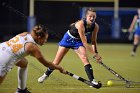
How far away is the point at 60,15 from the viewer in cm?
3003

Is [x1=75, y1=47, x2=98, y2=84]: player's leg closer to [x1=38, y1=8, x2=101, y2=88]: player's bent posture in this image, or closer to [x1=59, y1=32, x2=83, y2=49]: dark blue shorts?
[x1=38, y1=8, x2=101, y2=88]: player's bent posture

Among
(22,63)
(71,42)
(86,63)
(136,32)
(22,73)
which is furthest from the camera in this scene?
(136,32)

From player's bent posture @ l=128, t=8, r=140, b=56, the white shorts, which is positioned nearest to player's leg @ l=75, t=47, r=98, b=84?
the white shorts

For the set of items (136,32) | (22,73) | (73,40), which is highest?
(73,40)

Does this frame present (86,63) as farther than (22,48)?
Yes

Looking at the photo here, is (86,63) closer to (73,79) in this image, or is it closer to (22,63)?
(73,79)

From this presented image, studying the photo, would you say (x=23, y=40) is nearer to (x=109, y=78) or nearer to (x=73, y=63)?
(x=109, y=78)

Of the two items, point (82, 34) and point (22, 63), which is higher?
point (82, 34)

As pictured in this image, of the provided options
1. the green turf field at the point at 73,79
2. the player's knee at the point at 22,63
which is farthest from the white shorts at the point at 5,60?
the green turf field at the point at 73,79

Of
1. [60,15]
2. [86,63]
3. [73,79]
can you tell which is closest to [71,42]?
[86,63]

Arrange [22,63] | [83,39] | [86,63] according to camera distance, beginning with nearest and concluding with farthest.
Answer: [22,63], [83,39], [86,63]

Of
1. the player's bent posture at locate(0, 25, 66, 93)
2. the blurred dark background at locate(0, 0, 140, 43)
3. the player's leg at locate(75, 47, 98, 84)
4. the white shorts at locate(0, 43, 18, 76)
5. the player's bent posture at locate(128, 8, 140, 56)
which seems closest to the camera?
the player's bent posture at locate(0, 25, 66, 93)

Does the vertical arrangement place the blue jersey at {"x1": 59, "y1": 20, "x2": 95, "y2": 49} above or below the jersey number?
below

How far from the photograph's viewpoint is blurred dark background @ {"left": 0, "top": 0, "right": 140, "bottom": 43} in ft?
95.1
